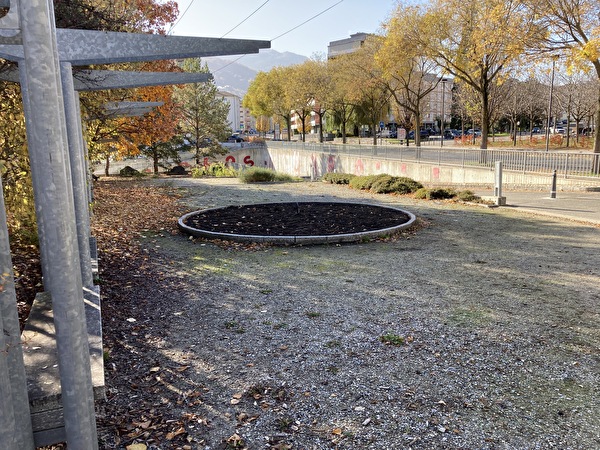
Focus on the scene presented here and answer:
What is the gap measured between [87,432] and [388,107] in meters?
63.9

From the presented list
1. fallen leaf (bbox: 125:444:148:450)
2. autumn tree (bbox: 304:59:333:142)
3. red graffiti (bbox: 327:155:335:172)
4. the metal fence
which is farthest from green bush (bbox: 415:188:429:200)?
autumn tree (bbox: 304:59:333:142)

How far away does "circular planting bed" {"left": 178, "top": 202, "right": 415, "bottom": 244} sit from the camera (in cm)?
1048

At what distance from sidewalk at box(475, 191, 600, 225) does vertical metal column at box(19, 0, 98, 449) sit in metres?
13.0

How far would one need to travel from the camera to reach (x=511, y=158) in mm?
21250

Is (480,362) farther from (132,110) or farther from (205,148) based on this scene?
(205,148)

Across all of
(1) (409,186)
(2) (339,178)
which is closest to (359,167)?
(2) (339,178)

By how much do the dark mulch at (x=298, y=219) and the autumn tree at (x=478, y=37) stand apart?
1315 centimetres

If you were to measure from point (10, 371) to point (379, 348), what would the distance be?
3.39 metres

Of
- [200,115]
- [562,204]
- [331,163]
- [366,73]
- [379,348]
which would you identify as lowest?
[379,348]

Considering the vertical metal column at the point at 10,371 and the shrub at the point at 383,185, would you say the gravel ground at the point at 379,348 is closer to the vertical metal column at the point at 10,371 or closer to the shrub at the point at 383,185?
the vertical metal column at the point at 10,371

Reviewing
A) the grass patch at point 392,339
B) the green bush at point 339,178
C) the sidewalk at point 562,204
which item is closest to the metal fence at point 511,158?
the sidewalk at point 562,204

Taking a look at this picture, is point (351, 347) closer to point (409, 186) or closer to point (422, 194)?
point (422, 194)

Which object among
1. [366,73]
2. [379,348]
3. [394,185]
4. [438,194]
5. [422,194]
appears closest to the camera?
[379,348]

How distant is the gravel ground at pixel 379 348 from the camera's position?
3676 millimetres
